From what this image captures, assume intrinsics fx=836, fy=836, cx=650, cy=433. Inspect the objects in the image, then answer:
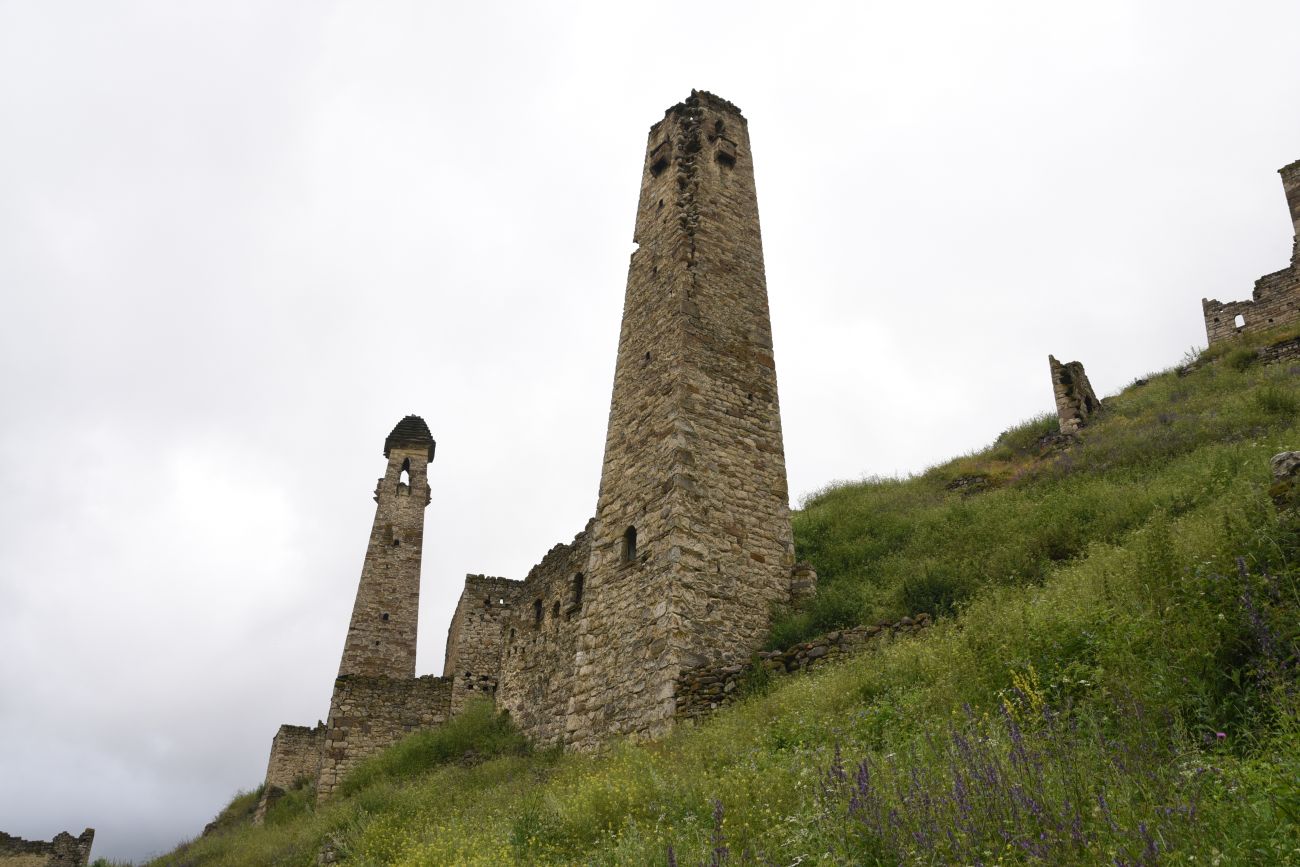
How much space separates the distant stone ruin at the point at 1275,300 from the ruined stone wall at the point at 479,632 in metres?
22.5

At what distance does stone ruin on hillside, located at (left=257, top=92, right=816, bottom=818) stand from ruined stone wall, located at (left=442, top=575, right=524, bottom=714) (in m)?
2.34

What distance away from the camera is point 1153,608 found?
18.1 ft

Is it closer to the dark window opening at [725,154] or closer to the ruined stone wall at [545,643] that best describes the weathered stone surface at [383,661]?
the ruined stone wall at [545,643]

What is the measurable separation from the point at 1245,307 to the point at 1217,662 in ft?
83.5

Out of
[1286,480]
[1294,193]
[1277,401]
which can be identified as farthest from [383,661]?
[1294,193]

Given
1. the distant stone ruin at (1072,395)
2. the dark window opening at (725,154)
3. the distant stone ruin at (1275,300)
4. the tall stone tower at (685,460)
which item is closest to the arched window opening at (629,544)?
the tall stone tower at (685,460)

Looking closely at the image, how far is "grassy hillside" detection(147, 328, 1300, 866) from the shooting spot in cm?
371

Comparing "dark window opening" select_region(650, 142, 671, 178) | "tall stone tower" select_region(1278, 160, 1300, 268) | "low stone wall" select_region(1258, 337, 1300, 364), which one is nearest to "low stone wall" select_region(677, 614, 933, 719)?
"dark window opening" select_region(650, 142, 671, 178)

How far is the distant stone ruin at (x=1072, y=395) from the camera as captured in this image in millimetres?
21125

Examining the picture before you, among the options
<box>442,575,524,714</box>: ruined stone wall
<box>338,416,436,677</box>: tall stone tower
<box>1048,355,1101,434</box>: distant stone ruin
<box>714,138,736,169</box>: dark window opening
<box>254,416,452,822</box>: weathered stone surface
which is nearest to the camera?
<box>714,138,736,169</box>: dark window opening

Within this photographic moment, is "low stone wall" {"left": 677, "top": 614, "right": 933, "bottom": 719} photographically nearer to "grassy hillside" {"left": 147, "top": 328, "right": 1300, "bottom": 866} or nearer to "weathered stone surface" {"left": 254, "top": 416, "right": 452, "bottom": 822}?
"grassy hillside" {"left": 147, "top": 328, "right": 1300, "bottom": 866}

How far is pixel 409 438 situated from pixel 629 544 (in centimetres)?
2362

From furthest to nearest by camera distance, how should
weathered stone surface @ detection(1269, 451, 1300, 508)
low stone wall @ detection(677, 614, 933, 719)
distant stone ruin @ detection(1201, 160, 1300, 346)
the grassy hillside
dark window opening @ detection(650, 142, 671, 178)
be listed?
distant stone ruin @ detection(1201, 160, 1300, 346), dark window opening @ detection(650, 142, 671, 178), low stone wall @ detection(677, 614, 933, 719), weathered stone surface @ detection(1269, 451, 1300, 508), the grassy hillside

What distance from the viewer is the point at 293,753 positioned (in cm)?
2791
